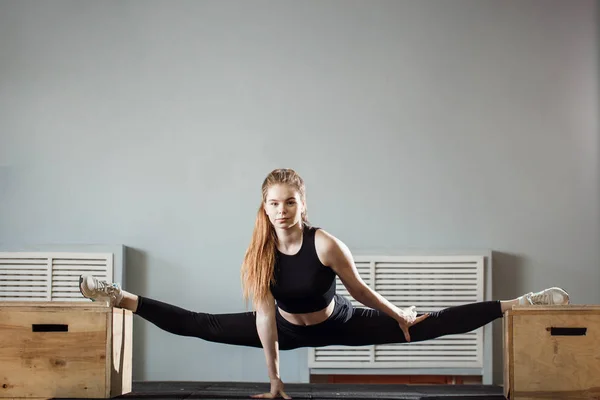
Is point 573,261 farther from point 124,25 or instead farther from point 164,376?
point 124,25

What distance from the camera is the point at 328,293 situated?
10.1 ft

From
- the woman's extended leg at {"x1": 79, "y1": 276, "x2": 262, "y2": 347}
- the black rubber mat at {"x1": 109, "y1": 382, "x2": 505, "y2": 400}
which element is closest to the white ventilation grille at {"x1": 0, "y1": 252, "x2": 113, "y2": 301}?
the black rubber mat at {"x1": 109, "y1": 382, "x2": 505, "y2": 400}

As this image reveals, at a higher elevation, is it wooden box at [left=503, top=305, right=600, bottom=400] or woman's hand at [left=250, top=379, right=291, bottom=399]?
wooden box at [left=503, top=305, right=600, bottom=400]

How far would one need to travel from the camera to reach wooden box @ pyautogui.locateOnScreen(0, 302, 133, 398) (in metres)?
2.93

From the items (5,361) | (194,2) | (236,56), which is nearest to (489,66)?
(236,56)

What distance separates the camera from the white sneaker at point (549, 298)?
120 inches

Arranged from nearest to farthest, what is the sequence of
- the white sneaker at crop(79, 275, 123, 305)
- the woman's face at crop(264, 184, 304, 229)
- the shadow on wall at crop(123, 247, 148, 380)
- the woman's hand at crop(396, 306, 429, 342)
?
the woman's face at crop(264, 184, 304, 229) → the white sneaker at crop(79, 275, 123, 305) → the woman's hand at crop(396, 306, 429, 342) → the shadow on wall at crop(123, 247, 148, 380)

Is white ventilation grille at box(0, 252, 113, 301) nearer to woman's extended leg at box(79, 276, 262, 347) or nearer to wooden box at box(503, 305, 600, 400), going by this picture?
woman's extended leg at box(79, 276, 262, 347)

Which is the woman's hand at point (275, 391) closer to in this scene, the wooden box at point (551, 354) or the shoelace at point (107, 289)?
the shoelace at point (107, 289)

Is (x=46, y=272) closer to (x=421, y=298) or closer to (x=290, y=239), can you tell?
(x=290, y=239)

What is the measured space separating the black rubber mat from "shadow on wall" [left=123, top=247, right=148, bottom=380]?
0.19 meters

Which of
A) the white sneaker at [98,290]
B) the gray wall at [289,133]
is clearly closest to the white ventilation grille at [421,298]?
the gray wall at [289,133]

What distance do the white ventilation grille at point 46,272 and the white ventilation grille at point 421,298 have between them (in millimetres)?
1128

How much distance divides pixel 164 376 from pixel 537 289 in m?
1.88
